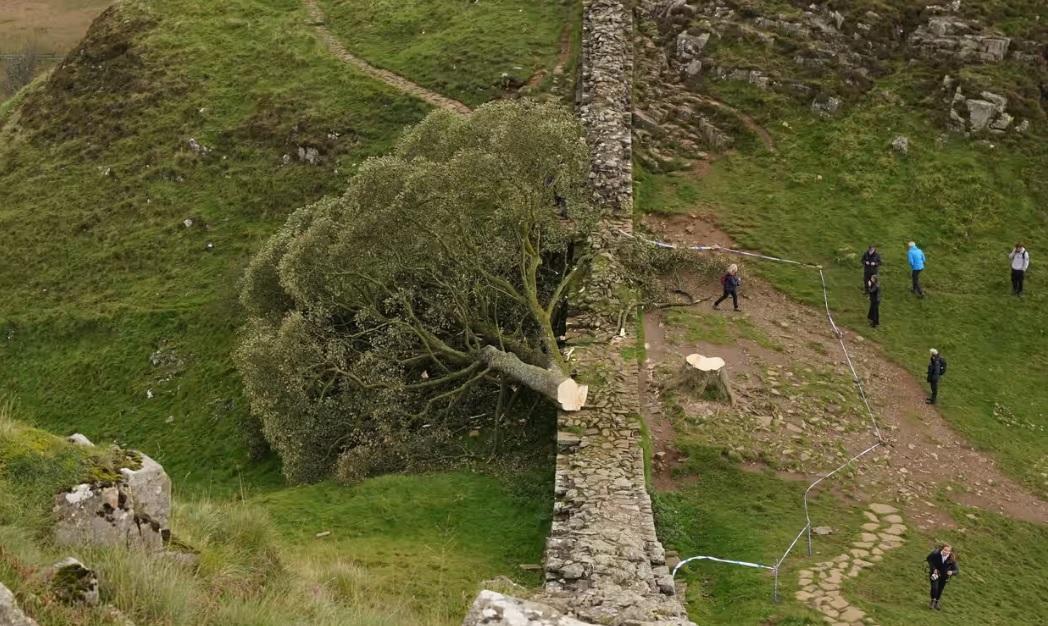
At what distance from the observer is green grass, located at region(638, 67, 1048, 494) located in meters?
25.0

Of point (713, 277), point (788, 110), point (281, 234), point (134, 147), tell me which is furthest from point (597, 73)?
point (134, 147)

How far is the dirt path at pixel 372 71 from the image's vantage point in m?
43.4

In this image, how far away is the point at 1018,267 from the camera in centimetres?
2772

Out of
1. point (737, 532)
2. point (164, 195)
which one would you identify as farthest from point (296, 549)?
point (164, 195)

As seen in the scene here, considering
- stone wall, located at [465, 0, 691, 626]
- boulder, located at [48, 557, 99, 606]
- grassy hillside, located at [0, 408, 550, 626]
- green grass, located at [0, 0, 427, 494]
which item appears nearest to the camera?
boulder, located at [48, 557, 99, 606]

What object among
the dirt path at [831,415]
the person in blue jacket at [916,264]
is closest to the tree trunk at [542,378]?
the dirt path at [831,415]

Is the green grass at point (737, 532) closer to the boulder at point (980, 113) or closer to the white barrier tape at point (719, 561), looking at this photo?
the white barrier tape at point (719, 561)

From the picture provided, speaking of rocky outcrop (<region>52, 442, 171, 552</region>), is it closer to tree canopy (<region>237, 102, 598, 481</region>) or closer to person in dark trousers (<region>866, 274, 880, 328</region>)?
tree canopy (<region>237, 102, 598, 481</region>)

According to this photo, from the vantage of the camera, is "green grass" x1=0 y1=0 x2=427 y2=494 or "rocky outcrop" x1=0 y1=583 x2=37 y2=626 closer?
"rocky outcrop" x1=0 y1=583 x2=37 y2=626

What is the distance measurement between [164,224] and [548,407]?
2787 cm

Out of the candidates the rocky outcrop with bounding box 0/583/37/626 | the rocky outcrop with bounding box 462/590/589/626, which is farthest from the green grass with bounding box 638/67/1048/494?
the rocky outcrop with bounding box 0/583/37/626

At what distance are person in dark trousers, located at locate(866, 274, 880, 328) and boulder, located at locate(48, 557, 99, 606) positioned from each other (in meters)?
24.2

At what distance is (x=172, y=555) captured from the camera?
1064 cm

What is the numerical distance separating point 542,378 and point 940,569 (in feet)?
32.9
